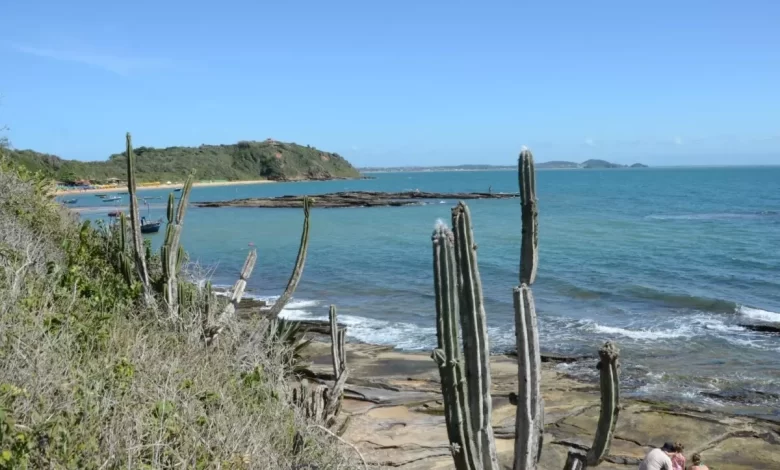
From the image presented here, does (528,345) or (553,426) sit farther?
(553,426)

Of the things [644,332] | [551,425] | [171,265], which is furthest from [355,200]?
[171,265]

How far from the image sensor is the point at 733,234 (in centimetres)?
4053

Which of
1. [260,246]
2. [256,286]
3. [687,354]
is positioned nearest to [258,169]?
[260,246]

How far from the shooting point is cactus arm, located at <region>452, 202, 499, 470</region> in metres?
5.62

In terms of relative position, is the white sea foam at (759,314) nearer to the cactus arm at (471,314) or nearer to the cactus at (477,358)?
the cactus at (477,358)

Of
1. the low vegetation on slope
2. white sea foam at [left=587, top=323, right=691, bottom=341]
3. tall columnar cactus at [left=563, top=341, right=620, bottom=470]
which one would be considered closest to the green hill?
white sea foam at [left=587, top=323, right=691, bottom=341]

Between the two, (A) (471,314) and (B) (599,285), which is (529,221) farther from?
(B) (599,285)

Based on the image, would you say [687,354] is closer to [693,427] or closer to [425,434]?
[693,427]

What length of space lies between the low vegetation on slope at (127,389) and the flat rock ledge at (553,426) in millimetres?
2334

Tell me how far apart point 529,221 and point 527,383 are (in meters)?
1.40

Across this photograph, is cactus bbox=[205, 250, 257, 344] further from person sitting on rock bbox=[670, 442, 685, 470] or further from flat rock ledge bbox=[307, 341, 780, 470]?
person sitting on rock bbox=[670, 442, 685, 470]

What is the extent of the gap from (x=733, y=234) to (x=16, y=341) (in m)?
41.8

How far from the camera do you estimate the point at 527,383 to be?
19.2ft

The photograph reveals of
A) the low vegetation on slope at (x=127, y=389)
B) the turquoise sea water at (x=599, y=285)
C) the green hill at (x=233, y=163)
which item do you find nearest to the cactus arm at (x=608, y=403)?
the low vegetation on slope at (x=127, y=389)
